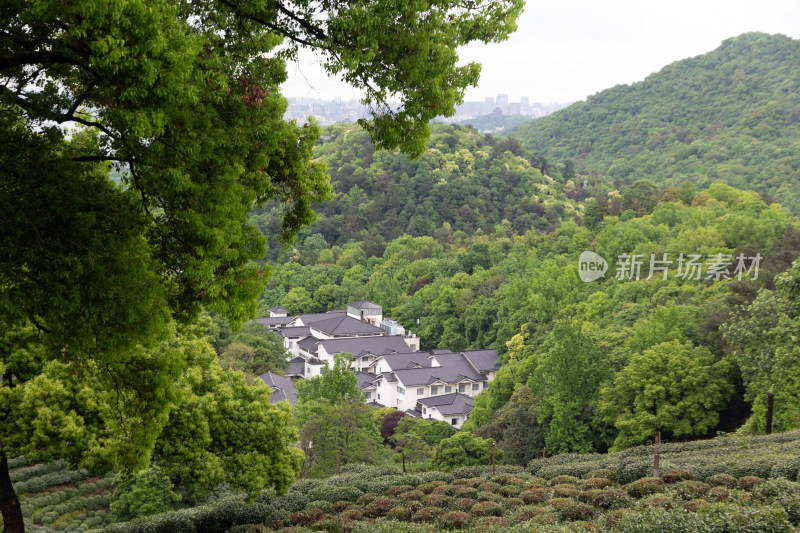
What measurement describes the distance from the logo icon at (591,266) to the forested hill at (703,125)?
28125 mm

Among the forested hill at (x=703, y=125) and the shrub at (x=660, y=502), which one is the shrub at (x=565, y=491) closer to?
the shrub at (x=660, y=502)

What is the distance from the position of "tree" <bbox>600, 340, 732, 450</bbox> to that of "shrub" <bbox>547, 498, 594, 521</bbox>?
43.1 ft

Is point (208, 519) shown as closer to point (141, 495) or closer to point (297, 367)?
point (141, 495)

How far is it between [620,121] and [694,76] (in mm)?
14767

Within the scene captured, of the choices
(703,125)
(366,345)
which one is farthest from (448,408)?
(703,125)

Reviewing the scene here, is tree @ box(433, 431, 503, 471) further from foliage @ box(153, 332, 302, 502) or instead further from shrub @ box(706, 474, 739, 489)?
shrub @ box(706, 474, 739, 489)

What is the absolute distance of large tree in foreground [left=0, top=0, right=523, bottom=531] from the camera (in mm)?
4605

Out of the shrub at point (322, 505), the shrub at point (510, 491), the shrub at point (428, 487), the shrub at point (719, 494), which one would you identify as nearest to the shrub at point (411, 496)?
the shrub at point (428, 487)

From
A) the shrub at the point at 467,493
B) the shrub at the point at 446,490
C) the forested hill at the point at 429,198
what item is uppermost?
the forested hill at the point at 429,198

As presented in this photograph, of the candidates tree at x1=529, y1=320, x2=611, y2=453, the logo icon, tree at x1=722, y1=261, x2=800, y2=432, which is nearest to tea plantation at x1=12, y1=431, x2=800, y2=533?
tree at x1=722, y1=261, x2=800, y2=432

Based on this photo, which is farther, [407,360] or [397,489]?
[407,360]

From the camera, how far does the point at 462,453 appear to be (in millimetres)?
22156

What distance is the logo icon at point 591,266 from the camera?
153ft

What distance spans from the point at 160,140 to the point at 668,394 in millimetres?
22577
